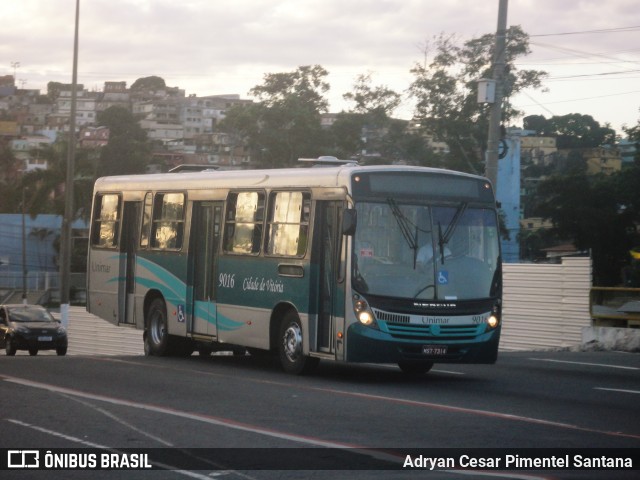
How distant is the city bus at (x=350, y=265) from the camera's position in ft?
56.0

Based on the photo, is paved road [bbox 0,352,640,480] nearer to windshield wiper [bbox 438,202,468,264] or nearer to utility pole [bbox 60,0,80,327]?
windshield wiper [bbox 438,202,468,264]

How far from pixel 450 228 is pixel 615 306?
14.8 meters

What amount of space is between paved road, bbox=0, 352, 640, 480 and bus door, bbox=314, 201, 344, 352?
68 centimetres

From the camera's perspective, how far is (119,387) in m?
15.8

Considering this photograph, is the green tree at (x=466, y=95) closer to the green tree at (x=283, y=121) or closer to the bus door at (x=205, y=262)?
the green tree at (x=283, y=121)

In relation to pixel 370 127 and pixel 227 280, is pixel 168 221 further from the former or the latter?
pixel 370 127

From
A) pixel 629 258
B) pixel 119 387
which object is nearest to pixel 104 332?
pixel 119 387

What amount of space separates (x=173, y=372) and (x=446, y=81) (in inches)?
1823

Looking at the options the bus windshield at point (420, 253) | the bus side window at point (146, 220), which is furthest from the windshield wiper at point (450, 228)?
the bus side window at point (146, 220)

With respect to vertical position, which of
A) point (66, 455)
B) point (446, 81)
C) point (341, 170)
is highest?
point (446, 81)

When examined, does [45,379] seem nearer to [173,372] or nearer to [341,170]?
[173,372]

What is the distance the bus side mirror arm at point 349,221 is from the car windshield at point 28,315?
2604 centimetres

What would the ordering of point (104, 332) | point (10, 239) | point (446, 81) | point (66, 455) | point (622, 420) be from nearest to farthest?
point (66, 455) < point (622, 420) < point (104, 332) < point (446, 81) < point (10, 239)

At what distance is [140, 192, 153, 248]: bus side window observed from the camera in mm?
23219
